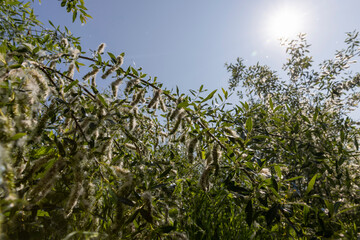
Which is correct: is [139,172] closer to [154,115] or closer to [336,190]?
[154,115]

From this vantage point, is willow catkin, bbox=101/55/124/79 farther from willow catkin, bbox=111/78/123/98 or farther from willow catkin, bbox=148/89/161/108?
willow catkin, bbox=148/89/161/108

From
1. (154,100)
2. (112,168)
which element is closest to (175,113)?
(154,100)

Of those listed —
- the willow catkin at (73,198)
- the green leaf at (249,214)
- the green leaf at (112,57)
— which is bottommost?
the willow catkin at (73,198)

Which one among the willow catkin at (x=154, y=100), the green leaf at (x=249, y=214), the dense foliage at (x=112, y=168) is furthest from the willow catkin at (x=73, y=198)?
the green leaf at (x=249, y=214)

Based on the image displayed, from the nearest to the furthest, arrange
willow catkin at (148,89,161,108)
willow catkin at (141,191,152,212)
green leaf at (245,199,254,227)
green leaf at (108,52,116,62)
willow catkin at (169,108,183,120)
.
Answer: willow catkin at (141,191,152,212)
green leaf at (245,199,254,227)
willow catkin at (169,108,183,120)
willow catkin at (148,89,161,108)
green leaf at (108,52,116,62)

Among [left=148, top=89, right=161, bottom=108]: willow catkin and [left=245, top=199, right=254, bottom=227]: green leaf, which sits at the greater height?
[left=148, top=89, right=161, bottom=108]: willow catkin

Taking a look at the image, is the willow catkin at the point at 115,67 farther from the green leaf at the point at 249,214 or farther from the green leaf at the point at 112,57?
the green leaf at the point at 249,214

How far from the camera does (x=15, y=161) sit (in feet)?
3.48

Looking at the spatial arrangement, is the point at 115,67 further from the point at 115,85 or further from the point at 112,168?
the point at 112,168

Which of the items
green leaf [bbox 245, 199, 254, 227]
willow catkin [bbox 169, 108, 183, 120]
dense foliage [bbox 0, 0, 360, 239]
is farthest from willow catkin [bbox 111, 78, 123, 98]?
green leaf [bbox 245, 199, 254, 227]

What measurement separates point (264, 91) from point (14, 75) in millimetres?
7685

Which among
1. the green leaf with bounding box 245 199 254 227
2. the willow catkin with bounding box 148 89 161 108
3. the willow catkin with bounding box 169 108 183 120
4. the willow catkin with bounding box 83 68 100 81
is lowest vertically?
the green leaf with bounding box 245 199 254 227

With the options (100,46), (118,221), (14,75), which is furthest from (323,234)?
(100,46)

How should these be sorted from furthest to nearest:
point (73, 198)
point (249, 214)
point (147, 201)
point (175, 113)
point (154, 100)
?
point (154, 100) < point (175, 113) < point (249, 214) < point (147, 201) < point (73, 198)
